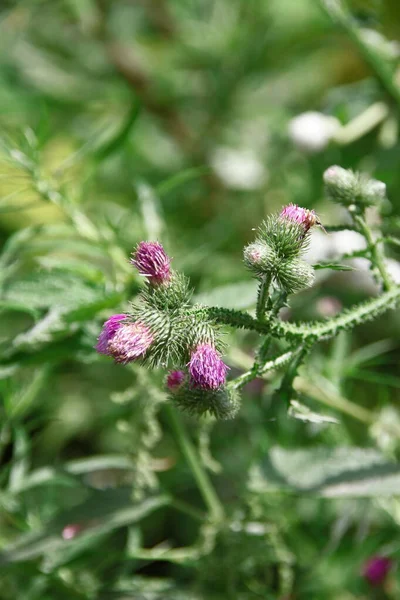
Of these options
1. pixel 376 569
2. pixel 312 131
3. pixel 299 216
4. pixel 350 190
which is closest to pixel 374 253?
pixel 350 190

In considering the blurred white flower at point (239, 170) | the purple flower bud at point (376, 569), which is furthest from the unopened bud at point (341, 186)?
the blurred white flower at point (239, 170)

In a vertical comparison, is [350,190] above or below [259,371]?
above

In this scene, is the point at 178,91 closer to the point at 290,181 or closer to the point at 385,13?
the point at 290,181

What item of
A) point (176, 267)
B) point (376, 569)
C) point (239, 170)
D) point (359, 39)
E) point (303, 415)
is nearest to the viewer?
point (303, 415)

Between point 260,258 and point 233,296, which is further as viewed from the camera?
point 233,296

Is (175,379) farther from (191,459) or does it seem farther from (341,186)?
(191,459)

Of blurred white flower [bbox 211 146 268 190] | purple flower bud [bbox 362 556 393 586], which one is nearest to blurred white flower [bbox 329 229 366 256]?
purple flower bud [bbox 362 556 393 586]

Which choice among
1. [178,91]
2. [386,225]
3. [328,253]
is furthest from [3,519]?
[178,91]
